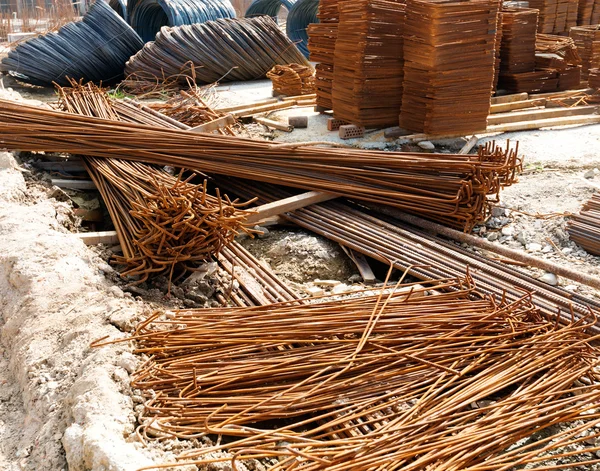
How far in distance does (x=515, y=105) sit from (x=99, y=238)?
22.1 ft

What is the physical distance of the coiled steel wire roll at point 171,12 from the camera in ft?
44.3

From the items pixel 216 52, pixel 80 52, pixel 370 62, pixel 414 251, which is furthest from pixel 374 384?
pixel 80 52

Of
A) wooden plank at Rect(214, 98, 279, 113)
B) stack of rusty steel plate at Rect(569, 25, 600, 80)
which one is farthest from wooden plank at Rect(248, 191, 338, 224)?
stack of rusty steel plate at Rect(569, 25, 600, 80)

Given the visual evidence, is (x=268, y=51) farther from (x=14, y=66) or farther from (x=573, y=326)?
(x=573, y=326)

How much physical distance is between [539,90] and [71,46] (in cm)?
836

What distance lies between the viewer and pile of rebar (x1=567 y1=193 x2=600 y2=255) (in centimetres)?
528

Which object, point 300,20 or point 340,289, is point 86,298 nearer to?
point 340,289

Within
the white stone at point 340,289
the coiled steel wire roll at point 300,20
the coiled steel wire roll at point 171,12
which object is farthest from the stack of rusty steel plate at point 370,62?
the coiled steel wire roll at point 300,20

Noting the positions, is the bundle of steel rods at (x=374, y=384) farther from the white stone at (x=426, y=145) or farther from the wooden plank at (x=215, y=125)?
the white stone at (x=426, y=145)

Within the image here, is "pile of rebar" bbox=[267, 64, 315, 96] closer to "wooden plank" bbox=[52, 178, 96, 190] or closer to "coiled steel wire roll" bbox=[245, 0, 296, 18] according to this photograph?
"wooden plank" bbox=[52, 178, 96, 190]

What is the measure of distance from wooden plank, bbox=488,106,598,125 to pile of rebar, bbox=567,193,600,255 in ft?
10.9

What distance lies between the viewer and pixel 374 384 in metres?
3.38

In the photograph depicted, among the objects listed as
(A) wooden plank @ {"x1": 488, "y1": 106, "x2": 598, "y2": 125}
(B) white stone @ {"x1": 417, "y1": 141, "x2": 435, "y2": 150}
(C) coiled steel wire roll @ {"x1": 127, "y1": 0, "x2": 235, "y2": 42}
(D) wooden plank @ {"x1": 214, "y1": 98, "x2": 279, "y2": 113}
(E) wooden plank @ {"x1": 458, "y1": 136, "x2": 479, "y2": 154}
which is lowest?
(B) white stone @ {"x1": 417, "y1": 141, "x2": 435, "y2": 150}

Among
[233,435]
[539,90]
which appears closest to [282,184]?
[233,435]
